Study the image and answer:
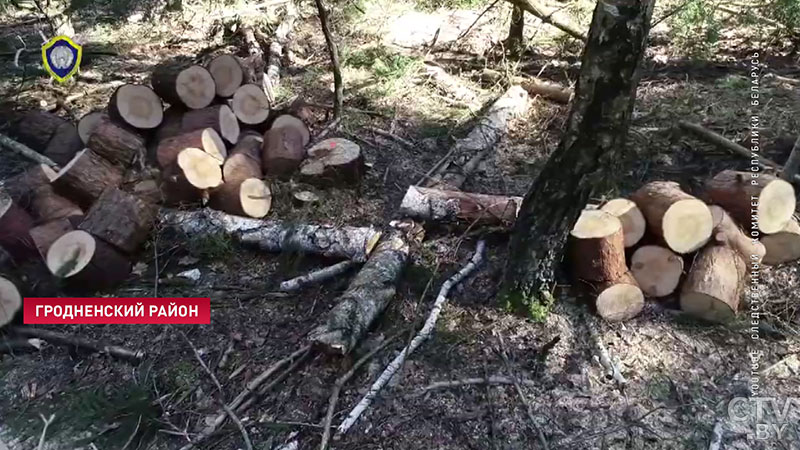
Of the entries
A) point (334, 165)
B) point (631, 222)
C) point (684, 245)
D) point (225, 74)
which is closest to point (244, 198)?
point (334, 165)

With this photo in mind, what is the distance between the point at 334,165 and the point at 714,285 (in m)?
2.58

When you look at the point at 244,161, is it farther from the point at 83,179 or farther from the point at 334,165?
the point at 83,179

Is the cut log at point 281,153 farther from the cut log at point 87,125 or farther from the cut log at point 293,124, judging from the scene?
the cut log at point 87,125

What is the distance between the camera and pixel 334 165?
429cm

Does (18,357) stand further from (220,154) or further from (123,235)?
(220,154)

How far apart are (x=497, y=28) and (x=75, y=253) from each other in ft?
18.2

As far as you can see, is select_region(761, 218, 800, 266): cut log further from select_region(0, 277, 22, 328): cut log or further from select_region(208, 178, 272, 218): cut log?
select_region(0, 277, 22, 328): cut log

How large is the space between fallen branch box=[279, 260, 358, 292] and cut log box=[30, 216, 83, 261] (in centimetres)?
143

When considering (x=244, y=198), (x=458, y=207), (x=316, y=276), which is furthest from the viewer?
(x=244, y=198)

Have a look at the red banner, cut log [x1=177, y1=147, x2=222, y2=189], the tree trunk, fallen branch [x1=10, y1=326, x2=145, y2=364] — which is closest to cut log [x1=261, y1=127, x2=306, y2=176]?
cut log [x1=177, y1=147, x2=222, y2=189]

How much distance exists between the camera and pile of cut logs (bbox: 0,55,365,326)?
3.62 meters

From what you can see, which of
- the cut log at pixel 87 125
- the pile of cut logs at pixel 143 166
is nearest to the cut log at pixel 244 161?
the pile of cut logs at pixel 143 166

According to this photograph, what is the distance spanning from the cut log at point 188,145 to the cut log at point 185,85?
15.6 inches

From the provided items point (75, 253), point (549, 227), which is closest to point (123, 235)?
point (75, 253)
